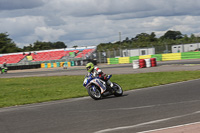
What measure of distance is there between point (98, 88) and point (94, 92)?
0.29m

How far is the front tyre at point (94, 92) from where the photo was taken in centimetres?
1099

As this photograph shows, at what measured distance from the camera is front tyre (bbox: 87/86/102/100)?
10991mm

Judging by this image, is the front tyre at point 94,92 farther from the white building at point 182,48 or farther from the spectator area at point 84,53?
the spectator area at point 84,53

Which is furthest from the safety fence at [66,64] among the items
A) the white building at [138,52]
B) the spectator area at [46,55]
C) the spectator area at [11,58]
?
the white building at [138,52]

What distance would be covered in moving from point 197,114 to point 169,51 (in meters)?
35.3

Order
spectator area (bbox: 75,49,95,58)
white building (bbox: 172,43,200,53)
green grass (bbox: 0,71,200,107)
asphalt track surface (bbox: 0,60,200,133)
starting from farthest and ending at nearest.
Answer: spectator area (bbox: 75,49,95,58), white building (bbox: 172,43,200,53), green grass (bbox: 0,71,200,107), asphalt track surface (bbox: 0,60,200,133)

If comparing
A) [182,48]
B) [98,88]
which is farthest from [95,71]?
[182,48]

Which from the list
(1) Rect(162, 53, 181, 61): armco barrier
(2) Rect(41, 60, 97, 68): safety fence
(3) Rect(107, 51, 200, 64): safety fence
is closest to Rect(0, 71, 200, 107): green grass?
(3) Rect(107, 51, 200, 64): safety fence

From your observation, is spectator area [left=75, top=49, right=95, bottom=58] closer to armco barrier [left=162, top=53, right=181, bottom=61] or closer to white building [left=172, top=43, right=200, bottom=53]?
armco barrier [left=162, top=53, right=181, bottom=61]

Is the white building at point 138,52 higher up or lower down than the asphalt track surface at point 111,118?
higher up

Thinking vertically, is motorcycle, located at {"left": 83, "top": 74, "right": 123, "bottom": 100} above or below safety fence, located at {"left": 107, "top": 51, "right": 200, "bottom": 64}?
below

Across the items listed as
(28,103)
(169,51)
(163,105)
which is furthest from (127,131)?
(169,51)

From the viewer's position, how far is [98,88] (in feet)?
37.1

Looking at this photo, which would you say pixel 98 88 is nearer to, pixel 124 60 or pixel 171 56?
pixel 171 56
